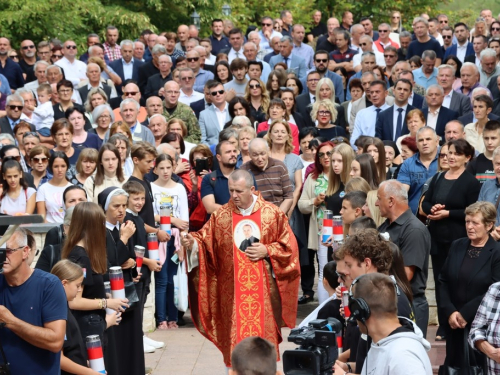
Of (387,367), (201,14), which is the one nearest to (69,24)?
(201,14)

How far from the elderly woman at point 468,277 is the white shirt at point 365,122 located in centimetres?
572

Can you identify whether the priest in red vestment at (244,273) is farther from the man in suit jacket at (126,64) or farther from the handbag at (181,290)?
the man in suit jacket at (126,64)

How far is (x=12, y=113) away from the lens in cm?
1583

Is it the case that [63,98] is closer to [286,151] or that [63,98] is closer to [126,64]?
[126,64]

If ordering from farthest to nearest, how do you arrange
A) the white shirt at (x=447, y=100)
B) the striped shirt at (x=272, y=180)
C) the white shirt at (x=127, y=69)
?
the white shirt at (x=127, y=69) < the white shirt at (x=447, y=100) < the striped shirt at (x=272, y=180)

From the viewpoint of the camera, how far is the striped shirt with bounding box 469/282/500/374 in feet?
27.2

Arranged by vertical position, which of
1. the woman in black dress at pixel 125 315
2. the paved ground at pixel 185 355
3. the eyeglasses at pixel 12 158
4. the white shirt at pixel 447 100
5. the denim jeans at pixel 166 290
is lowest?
the paved ground at pixel 185 355

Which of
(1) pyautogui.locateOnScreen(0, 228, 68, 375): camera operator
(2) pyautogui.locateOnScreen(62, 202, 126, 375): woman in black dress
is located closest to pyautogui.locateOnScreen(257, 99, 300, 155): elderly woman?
(2) pyautogui.locateOnScreen(62, 202, 126, 375): woman in black dress

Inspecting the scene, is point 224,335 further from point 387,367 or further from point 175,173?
point 387,367

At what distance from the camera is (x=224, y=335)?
1043cm

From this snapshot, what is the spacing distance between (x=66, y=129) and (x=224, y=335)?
455cm

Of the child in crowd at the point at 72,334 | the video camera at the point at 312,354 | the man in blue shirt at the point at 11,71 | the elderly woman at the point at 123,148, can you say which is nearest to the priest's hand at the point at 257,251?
the child in crowd at the point at 72,334

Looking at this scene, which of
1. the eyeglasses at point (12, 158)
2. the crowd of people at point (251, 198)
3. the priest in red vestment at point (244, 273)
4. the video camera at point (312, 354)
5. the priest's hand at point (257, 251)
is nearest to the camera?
the video camera at point (312, 354)

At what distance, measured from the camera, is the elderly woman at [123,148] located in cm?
1280
